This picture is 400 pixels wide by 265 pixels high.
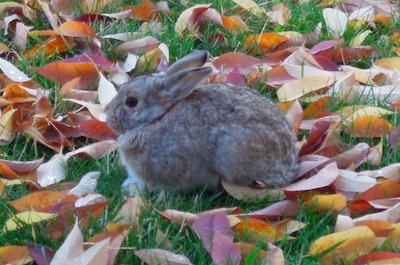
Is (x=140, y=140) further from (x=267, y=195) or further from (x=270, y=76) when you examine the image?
(x=270, y=76)

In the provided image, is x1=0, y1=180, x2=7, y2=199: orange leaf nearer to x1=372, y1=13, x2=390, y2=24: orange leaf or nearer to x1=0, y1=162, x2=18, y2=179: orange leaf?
x1=0, y1=162, x2=18, y2=179: orange leaf

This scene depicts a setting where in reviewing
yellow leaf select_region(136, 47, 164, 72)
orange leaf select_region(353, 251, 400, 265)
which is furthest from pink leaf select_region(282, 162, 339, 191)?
yellow leaf select_region(136, 47, 164, 72)

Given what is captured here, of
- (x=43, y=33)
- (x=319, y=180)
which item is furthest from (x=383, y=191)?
(x=43, y=33)

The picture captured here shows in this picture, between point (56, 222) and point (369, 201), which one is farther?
point (369, 201)

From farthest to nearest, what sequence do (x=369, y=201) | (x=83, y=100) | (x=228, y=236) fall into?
(x=83, y=100) → (x=369, y=201) → (x=228, y=236)

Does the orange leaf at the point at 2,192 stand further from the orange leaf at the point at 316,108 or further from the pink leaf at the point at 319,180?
the orange leaf at the point at 316,108

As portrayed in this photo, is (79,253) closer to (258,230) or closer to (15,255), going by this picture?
(15,255)

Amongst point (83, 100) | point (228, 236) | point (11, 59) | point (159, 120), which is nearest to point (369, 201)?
point (228, 236)
